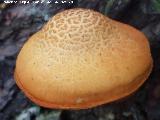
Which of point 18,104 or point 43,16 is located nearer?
point 18,104

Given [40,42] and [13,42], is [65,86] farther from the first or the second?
[13,42]

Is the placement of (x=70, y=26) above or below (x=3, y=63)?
above

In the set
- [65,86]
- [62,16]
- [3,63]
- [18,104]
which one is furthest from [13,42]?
[65,86]

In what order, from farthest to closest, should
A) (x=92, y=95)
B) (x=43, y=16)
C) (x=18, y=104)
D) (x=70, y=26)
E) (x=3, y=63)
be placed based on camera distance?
(x=43, y=16), (x=3, y=63), (x=18, y=104), (x=70, y=26), (x=92, y=95)

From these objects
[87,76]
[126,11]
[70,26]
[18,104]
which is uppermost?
[70,26]

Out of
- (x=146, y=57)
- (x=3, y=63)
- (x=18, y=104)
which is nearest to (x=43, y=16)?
(x=3, y=63)

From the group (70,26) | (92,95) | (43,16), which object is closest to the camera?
(92,95)
